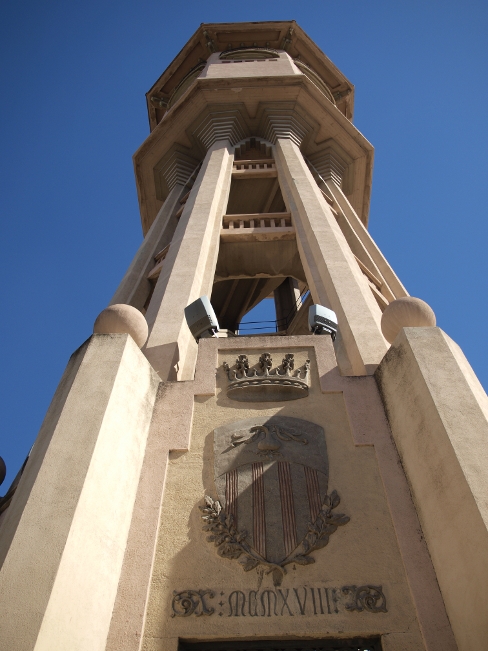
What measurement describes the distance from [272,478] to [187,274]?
4917 mm

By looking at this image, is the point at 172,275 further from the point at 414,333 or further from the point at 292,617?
the point at 292,617

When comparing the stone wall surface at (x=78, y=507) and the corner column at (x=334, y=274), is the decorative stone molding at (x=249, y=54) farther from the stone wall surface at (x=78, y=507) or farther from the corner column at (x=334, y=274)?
the stone wall surface at (x=78, y=507)

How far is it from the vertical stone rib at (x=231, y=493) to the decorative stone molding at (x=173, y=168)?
13.8 metres

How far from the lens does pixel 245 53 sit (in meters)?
22.6

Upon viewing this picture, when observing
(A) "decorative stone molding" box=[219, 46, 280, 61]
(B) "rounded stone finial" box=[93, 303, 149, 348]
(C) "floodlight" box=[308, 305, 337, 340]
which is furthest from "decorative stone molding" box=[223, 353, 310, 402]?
(A) "decorative stone molding" box=[219, 46, 280, 61]

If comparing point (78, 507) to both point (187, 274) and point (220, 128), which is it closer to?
point (187, 274)

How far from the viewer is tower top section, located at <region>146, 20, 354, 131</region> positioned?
22.9m

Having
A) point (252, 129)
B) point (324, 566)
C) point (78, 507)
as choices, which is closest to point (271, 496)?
point (324, 566)

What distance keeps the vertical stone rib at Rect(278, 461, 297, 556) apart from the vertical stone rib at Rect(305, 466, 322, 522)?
170 millimetres

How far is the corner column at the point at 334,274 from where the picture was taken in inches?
282

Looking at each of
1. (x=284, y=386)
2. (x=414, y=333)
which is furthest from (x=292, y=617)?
(x=414, y=333)

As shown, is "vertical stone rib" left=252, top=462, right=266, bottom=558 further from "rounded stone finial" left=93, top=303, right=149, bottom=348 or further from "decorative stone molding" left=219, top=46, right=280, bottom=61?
"decorative stone molding" left=219, top=46, right=280, bottom=61

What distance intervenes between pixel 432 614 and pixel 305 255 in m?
7.20

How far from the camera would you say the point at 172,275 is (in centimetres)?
923
